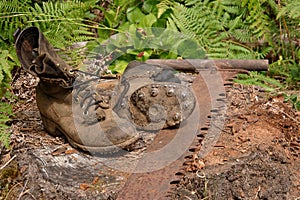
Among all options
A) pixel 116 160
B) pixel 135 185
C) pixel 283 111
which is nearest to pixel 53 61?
pixel 116 160

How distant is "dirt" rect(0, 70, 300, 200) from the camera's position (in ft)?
6.70

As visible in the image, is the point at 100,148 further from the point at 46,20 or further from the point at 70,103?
the point at 46,20

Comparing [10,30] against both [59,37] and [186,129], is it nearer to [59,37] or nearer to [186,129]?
[59,37]

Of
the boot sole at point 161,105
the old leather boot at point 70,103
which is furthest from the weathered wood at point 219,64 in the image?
the old leather boot at point 70,103

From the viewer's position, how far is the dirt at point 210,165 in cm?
204

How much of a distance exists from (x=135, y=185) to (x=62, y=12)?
1.44 meters

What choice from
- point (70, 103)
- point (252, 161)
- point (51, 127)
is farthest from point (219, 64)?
point (51, 127)

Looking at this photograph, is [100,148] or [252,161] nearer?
[252,161]

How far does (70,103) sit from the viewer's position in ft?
7.70

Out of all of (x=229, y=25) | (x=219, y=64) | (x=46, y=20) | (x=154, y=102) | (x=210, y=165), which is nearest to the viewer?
(x=210, y=165)

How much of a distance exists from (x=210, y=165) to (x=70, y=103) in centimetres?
67

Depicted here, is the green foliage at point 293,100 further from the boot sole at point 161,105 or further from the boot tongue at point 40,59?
the boot tongue at point 40,59

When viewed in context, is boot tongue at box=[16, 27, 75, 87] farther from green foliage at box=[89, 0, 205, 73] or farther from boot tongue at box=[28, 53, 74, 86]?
green foliage at box=[89, 0, 205, 73]

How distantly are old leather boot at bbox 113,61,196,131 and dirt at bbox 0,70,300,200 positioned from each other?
0.10 metres
